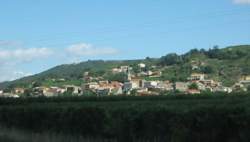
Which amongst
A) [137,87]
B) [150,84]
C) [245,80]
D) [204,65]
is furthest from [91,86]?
[245,80]

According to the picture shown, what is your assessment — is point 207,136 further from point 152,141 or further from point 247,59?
point 247,59

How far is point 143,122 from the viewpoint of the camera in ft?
54.5

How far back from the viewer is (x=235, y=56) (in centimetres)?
7631

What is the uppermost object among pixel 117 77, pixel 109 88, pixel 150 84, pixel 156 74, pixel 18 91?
pixel 156 74

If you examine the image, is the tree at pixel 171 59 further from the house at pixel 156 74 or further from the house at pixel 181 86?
the house at pixel 181 86

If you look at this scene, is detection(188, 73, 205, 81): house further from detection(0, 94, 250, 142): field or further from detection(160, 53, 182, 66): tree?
detection(0, 94, 250, 142): field

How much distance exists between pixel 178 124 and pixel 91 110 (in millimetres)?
6523

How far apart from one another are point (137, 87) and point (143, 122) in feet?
164

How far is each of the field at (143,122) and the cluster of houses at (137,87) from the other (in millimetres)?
31242

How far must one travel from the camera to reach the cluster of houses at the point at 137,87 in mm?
58781

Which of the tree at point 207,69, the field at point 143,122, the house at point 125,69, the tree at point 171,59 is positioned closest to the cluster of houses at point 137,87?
the tree at point 207,69

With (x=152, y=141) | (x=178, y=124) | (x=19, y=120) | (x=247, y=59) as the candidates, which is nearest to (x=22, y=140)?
(x=19, y=120)

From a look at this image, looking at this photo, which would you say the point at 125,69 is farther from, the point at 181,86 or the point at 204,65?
the point at 181,86

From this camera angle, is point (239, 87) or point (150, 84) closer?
point (239, 87)
